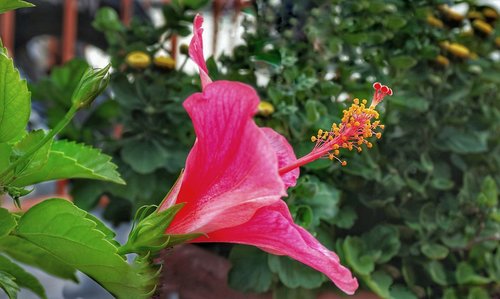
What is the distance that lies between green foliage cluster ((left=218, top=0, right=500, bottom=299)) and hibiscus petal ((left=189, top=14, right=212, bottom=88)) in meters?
0.36

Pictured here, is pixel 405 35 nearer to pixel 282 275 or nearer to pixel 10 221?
pixel 282 275

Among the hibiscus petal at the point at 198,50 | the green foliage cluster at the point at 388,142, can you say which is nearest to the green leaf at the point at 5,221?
the hibiscus petal at the point at 198,50

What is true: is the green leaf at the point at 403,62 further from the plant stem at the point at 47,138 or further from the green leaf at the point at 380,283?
the plant stem at the point at 47,138

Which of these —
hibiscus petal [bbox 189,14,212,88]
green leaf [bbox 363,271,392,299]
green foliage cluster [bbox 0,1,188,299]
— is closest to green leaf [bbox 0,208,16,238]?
green foliage cluster [bbox 0,1,188,299]

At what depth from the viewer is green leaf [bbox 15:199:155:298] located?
34 centimetres

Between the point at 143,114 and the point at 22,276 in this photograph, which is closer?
the point at 22,276

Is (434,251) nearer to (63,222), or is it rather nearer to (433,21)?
(433,21)

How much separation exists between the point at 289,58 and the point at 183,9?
8.2 inches

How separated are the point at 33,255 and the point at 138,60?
1.50 feet

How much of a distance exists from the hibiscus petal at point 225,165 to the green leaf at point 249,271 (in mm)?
406

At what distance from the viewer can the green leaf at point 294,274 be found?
0.72 metres

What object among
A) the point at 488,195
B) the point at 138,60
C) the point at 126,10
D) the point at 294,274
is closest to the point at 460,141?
the point at 488,195

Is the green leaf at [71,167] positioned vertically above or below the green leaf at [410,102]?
above

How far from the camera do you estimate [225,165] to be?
331 mm
